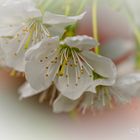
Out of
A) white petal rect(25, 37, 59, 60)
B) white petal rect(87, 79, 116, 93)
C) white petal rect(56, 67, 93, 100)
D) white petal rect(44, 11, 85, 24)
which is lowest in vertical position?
white petal rect(56, 67, 93, 100)

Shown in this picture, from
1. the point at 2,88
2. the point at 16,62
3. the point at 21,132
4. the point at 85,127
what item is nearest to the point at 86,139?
the point at 85,127

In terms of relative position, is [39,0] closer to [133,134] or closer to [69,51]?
[69,51]

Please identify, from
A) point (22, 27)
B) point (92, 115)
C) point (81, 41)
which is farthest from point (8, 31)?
point (92, 115)

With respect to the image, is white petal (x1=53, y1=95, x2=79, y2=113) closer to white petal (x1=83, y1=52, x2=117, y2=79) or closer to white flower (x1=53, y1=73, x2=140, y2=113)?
white flower (x1=53, y1=73, x2=140, y2=113)

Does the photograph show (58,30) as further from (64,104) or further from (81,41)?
(64,104)

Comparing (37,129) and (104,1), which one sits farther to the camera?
(37,129)

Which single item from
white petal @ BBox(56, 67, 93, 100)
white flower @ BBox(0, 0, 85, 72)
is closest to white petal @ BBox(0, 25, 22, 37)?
white flower @ BBox(0, 0, 85, 72)
